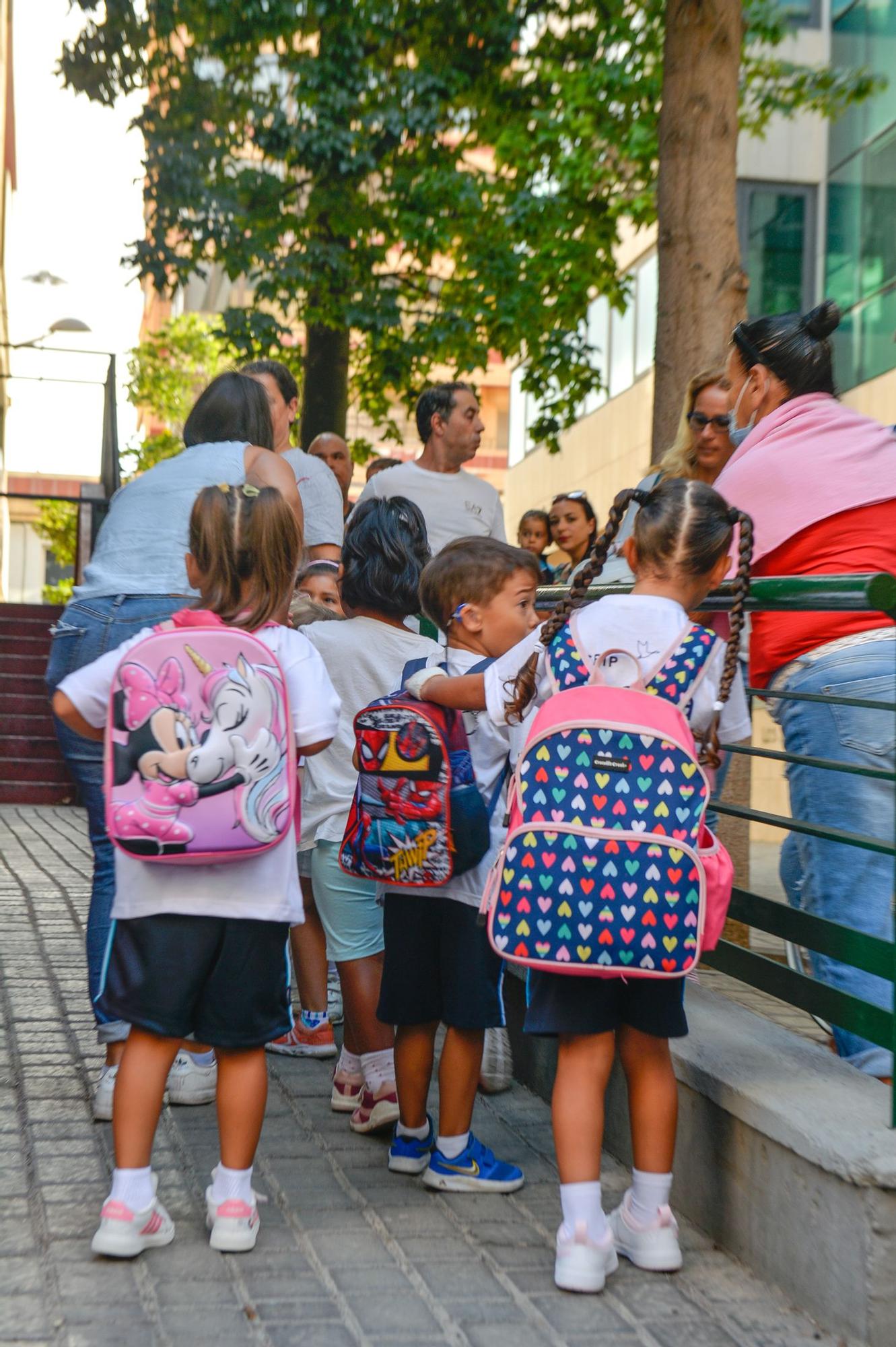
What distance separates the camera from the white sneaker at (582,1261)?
10.4ft

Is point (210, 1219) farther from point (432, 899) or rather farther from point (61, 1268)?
point (432, 899)

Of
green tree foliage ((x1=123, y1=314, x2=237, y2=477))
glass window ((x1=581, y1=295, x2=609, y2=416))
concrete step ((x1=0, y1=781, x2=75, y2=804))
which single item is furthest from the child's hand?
green tree foliage ((x1=123, y1=314, x2=237, y2=477))

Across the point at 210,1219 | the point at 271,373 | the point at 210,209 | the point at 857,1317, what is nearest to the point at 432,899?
the point at 210,1219

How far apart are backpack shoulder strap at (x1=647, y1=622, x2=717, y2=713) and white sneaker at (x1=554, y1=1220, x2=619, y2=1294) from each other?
1.10 m

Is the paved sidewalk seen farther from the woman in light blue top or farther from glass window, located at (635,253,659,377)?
glass window, located at (635,253,659,377)

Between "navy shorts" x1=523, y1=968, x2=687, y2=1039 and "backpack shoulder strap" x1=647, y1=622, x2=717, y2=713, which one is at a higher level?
"backpack shoulder strap" x1=647, y1=622, x2=717, y2=713

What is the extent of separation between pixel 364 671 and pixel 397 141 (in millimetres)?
9493

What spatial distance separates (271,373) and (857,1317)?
397 cm

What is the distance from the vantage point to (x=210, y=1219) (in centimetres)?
337

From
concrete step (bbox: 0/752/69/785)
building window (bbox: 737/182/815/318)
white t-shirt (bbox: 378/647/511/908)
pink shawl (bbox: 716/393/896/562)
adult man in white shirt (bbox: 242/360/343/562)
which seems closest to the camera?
pink shawl (bbox: 716/393/896/562)

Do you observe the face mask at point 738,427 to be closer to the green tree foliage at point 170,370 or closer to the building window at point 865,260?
the building window at point 865,260

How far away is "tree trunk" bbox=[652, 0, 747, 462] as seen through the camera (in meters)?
7.36

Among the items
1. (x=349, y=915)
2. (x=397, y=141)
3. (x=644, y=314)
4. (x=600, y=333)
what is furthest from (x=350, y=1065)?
(x=600, y=333)

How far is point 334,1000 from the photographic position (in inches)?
221
